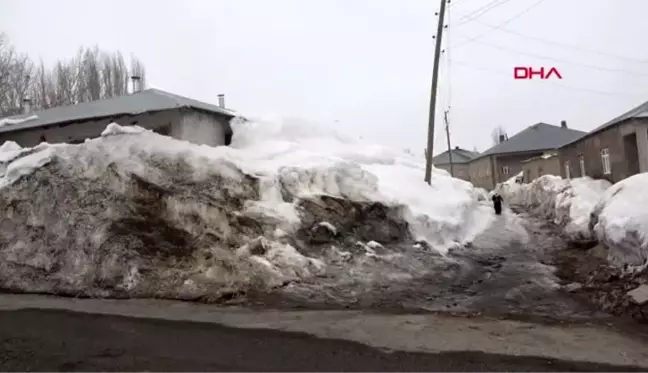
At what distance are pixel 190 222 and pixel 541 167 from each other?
3107 centimetres

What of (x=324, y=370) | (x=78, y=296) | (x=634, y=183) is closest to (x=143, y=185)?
(x=78, y=296)

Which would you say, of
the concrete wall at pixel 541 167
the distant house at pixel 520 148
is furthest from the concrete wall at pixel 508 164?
the concrete wall at pixel 541 167

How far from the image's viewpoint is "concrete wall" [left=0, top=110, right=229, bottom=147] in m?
15.9

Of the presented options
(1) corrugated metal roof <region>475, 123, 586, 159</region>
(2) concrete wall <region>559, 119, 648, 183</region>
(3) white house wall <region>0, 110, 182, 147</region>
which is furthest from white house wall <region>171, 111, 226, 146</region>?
(1) corrugated metal roof <region>475, 123, 586, 159</region>

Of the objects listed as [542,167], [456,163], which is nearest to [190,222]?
[542,167]

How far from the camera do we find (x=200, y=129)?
16828mm

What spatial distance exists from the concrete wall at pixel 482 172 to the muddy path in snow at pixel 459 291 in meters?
45.7

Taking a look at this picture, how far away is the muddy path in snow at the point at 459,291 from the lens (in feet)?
29.6

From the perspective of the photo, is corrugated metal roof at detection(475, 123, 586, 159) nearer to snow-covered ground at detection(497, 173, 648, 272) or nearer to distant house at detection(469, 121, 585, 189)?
distant house at detection(469, 121, 585, 189)

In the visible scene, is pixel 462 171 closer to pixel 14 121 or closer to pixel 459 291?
pixel 14 121

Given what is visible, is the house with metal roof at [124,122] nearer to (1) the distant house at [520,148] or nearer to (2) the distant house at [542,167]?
(2) the distant house at [542,167]

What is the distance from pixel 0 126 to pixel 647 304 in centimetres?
1952

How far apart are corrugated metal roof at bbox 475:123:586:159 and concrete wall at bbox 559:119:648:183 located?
30.2 meters

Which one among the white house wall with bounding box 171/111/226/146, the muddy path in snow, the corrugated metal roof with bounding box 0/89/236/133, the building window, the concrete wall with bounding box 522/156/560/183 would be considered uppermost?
the corrugated metal roof with bounding box 0/89/236/133
